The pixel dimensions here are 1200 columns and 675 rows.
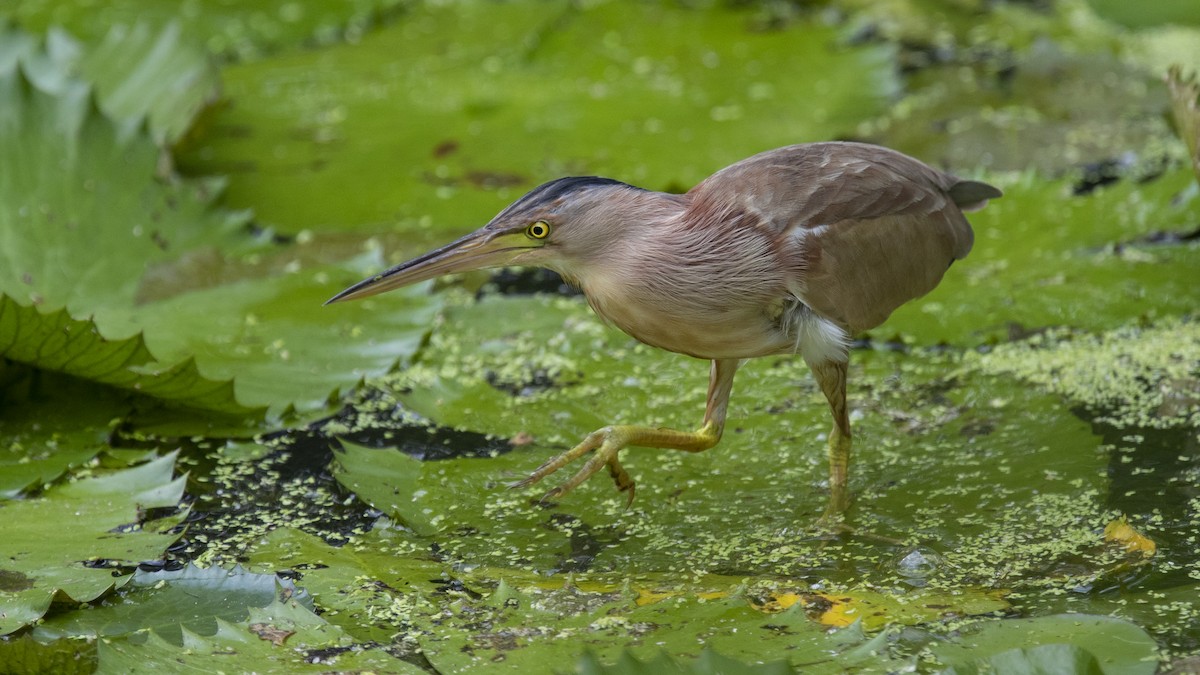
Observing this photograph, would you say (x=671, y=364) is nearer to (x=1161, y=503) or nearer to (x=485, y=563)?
(x=485, y=563)

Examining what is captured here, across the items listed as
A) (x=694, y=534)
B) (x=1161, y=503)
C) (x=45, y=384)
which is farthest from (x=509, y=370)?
(x=1161, y=503)

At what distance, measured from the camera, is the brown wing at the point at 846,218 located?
2807mm

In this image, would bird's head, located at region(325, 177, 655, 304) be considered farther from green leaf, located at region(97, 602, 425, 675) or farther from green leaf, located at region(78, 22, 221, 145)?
green leaf, located at region(78, 22, 221, 145)

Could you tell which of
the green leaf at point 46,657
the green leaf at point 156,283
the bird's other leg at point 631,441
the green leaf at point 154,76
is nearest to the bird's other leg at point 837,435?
the bird's other leg at point 631,441

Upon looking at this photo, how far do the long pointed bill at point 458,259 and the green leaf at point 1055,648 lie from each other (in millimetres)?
1158

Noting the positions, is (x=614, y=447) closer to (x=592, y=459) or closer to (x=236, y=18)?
(x=592, y=459)

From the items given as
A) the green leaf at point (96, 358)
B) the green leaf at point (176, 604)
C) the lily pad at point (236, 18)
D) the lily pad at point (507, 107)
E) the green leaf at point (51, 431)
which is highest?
the lily pad at point (236, 18)

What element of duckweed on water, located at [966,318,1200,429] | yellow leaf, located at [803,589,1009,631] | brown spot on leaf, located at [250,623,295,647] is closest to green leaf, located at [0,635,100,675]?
brown spot on leaf, located at [250,623,295,647]

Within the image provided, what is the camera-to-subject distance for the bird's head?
272cm

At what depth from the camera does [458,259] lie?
2.74 metres

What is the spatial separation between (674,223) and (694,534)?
676 mm

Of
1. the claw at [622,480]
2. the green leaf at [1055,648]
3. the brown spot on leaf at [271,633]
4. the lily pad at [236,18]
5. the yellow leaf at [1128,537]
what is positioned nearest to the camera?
the green leaf at [1055,648]

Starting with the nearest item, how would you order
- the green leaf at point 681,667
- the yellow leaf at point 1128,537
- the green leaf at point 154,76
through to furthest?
the green leaf at point 681,667 → the yellow leaf at point 1128,537 → the green leaf at point 154,76

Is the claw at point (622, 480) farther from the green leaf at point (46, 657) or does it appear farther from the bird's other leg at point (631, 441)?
the green leaf at point (46, 657)
